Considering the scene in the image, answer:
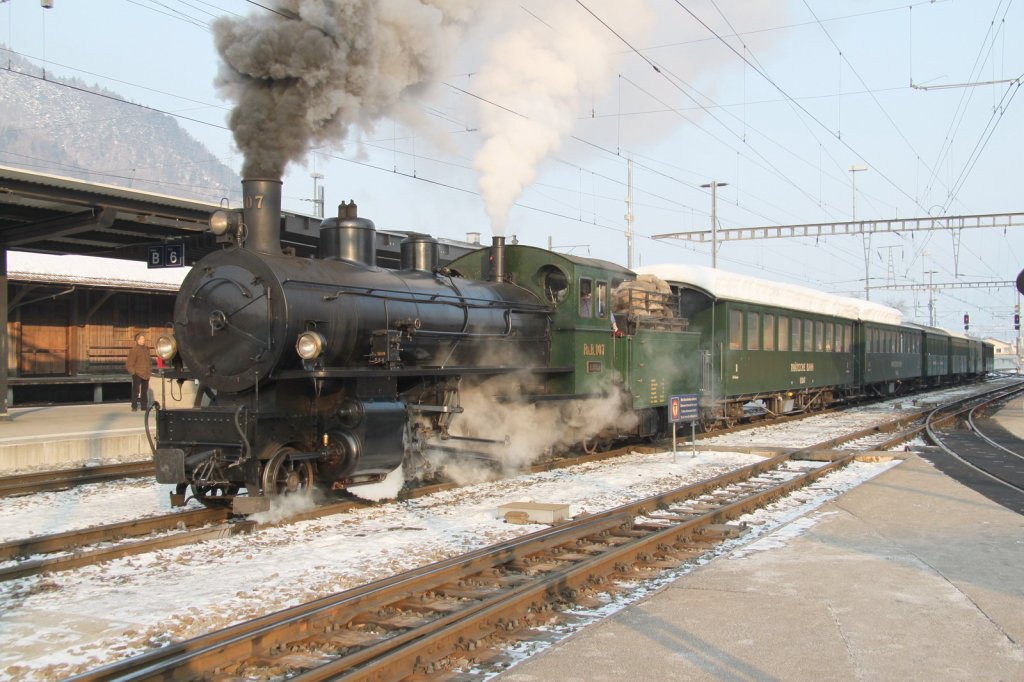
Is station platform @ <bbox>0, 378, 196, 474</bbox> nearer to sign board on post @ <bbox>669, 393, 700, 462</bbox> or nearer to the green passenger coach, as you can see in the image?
sign board on post @ <bbox>669, 393, 700, 462</bbox>

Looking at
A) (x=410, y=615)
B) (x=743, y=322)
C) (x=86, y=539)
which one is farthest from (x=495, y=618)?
(x=743, y=322)

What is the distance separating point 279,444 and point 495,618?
380 cm

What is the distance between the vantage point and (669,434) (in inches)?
679

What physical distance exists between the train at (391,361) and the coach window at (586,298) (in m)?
0.04

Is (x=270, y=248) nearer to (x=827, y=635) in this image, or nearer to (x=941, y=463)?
(x=827, y=635)

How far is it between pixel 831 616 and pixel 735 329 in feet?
43.7

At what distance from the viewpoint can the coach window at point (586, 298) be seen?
12.6m

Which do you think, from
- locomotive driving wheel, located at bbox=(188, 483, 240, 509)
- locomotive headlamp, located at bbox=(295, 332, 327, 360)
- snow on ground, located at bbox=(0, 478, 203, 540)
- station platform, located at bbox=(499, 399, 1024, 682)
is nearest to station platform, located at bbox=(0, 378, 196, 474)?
snow on ground, located at bbox=(0, 478, 203, 540)

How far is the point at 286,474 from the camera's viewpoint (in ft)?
27.1

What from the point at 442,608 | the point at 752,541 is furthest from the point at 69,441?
the point at 752,541

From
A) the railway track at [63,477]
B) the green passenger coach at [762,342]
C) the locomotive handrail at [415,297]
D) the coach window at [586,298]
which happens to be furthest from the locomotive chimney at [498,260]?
the railway track at [63,477]

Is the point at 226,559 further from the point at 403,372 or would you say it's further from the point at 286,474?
the point at 403,372

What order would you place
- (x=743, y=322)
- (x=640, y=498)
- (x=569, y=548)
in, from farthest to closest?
(x=743, y=322)
(x=640, y=498)
(x=569, y=548)

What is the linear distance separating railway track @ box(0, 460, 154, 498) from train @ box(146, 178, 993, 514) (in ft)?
5.53
